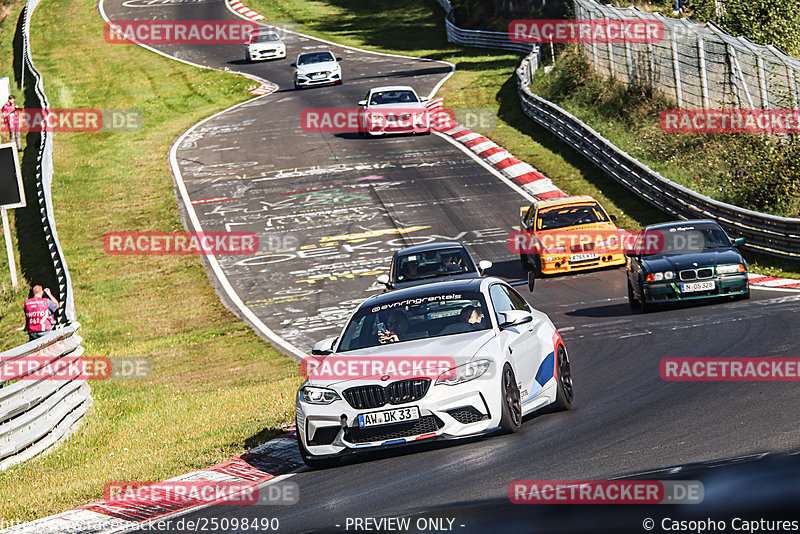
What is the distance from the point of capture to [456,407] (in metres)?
9.15

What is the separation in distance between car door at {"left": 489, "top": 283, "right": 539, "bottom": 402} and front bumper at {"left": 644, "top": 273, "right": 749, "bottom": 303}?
24.7 feet

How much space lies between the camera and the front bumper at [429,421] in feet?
30.0

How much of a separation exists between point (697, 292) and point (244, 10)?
186 ft

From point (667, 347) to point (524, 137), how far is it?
2453 centimetres

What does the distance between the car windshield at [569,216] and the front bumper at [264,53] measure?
1402 inches

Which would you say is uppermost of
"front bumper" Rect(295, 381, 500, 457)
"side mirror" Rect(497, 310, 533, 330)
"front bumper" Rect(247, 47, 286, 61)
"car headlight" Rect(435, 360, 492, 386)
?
"side mirror" Rect(497, 310, 533, 330)

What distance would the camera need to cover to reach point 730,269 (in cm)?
1777

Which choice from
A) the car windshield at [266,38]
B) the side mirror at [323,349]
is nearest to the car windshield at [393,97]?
the car windshield at [266,38]

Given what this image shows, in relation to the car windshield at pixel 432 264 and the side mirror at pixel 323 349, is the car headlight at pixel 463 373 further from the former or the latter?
the car windshield at pixel 432 264

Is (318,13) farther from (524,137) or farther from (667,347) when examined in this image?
(667,347)

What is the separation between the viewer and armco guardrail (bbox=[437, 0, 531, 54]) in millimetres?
53891

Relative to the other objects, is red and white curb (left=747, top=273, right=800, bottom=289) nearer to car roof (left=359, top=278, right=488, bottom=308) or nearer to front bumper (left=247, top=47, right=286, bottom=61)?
car roof (left=359, top=278, right=488, bottom=308)

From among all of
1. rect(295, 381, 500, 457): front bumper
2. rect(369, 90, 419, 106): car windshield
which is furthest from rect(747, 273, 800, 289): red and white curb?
rect(369, 90, 419, 106): car windshield

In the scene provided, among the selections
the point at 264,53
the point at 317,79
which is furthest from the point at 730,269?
the point at 264,53
